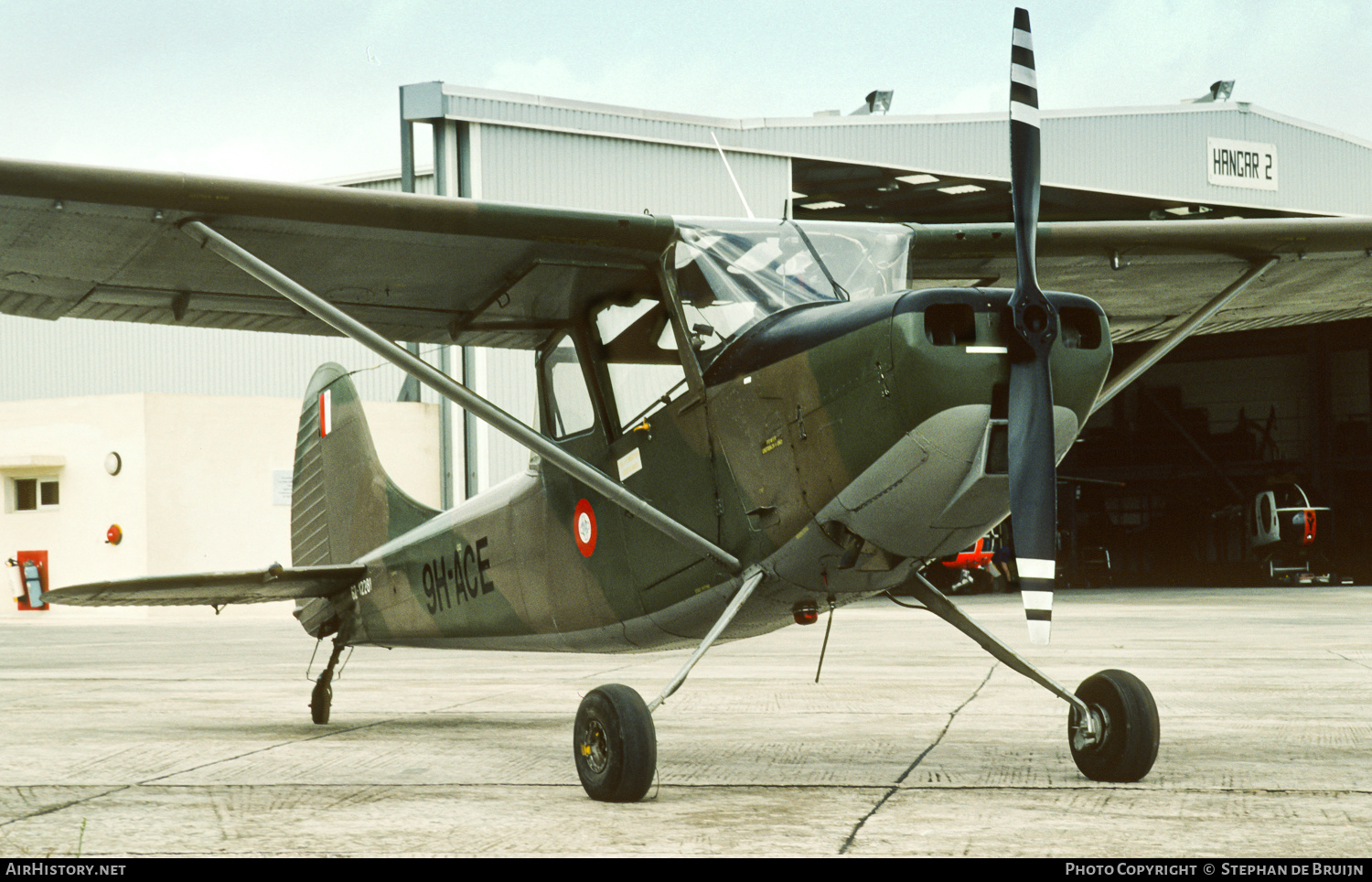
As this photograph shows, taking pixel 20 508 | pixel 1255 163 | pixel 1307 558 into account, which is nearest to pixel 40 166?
pixel 20 508

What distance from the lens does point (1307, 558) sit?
44875mm

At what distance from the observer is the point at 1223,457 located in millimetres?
50906

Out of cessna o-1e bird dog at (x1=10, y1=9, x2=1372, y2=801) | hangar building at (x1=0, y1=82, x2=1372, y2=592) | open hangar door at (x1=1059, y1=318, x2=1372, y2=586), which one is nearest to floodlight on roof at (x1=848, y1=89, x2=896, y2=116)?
hangar building at (x1=0, y1=82, x2=1372, y2=592)

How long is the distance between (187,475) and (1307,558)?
116ft

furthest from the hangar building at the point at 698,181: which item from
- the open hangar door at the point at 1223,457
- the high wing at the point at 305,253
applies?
the high wing at the point at 305,253

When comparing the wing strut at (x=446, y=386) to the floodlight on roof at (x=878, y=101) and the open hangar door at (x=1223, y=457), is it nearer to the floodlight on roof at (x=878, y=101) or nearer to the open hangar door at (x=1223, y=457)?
the floodlight on roof at (x=878, y=101)

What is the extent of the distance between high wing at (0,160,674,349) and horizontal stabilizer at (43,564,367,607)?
1460 mm

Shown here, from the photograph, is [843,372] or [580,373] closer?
[843,372]

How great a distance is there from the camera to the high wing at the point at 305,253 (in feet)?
18.5

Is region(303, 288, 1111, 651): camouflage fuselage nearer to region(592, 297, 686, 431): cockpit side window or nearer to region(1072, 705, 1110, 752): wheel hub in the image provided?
region(592, 297, 686, 431): cockpit side window

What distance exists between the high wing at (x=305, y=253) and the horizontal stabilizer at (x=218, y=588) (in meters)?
1.46

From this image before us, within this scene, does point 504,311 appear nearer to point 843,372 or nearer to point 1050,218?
point 843,372

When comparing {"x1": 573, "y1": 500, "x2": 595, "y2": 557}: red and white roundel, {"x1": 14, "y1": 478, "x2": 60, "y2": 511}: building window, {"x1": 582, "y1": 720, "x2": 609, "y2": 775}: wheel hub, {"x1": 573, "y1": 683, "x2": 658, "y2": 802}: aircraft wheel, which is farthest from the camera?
{"x1": 14, "y1": 478, "x2": 60, "y2": 511}: building window

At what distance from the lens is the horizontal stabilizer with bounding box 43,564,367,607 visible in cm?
726
